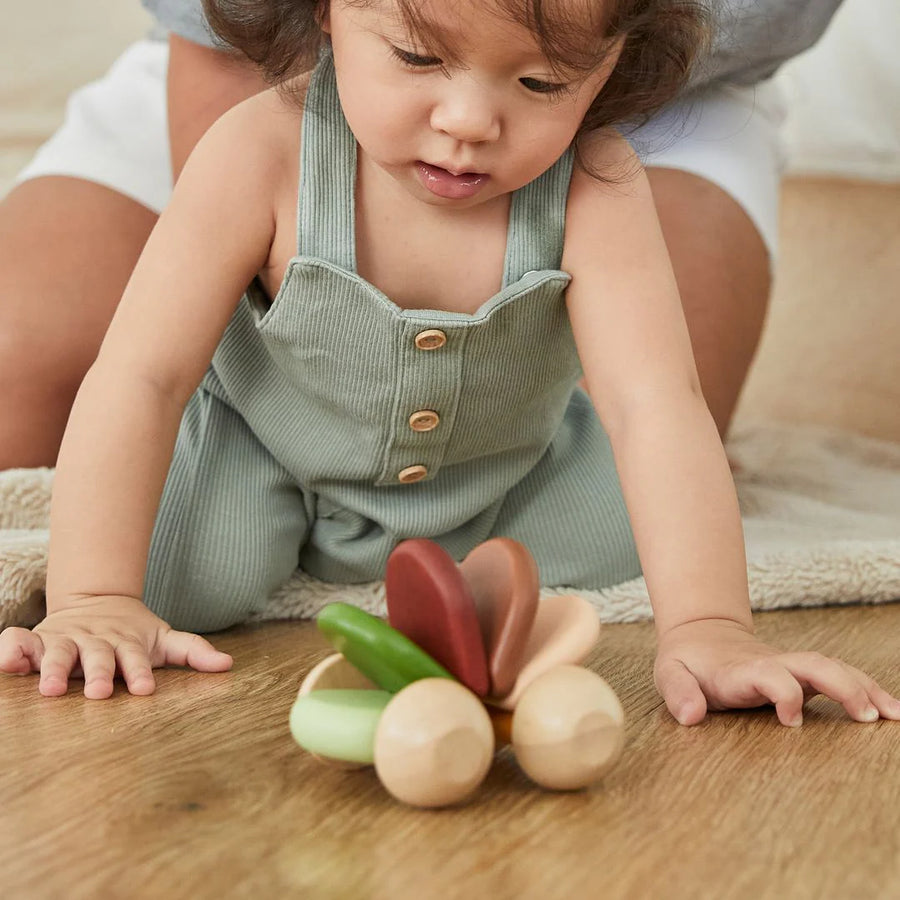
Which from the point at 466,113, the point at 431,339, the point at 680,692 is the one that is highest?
the point at 466,113

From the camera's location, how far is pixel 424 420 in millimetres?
956

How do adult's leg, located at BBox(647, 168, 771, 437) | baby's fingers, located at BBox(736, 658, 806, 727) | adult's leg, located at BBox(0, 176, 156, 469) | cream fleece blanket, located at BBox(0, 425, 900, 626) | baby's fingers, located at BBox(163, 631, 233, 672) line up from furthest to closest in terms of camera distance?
adult's leg, located at BBox(647, 168, 771, 437), adult's leg, located at BBox(0, 176, 156, 469), cream fleece blanket, located at BBox(0, 425, 900, 626), baby's fingers, located at BBox(163, 631, 233, 672), baby's fingers, located at BBox(736, 658, 806, 727)

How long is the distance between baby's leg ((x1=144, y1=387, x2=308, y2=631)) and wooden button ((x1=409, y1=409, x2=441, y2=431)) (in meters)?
0.16

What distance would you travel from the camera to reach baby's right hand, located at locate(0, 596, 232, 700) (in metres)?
0.76

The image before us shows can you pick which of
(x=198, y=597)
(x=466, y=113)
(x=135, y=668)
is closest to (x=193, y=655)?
(x=135, y=668)

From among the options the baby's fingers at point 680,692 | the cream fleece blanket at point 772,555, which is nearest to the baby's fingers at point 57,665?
the cream fleece blanket at point 772,555

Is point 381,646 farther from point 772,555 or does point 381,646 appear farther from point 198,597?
point 772,555

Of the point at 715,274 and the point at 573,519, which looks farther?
the point at 715,274

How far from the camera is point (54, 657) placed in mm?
769

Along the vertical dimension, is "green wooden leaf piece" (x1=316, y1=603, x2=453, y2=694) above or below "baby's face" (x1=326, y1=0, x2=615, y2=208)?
below

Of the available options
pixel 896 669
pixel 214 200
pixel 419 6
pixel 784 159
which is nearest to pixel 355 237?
pixel 214 200

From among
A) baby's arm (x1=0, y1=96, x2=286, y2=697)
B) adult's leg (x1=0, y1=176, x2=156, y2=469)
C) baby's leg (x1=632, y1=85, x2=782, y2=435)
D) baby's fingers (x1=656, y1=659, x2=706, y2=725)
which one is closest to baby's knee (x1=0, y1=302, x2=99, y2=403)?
adult's leg (x1=0, y1=176, x2=156, y2=469)

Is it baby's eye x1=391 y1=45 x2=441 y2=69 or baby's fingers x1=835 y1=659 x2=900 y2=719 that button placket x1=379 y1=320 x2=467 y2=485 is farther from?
baby's fingers x1=835 y1=659 x2=900 y2=719

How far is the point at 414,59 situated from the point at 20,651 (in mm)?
425
